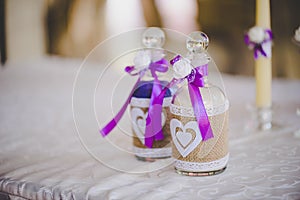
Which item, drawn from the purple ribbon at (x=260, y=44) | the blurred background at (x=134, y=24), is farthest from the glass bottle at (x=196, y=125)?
the blurred background at (x=134, y=24)

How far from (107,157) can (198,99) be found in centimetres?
30

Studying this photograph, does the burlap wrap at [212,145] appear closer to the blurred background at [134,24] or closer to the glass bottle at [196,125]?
the glass bottle at [196,125]

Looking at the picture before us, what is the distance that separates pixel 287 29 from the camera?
1934 mm

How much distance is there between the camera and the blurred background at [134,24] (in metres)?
1.96

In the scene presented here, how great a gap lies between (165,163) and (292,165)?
0.84 ft

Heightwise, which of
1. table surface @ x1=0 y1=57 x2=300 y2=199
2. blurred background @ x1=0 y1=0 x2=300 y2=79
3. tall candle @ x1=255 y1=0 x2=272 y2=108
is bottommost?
table surface @ x1=0 y1=57 x2=300 y2=199

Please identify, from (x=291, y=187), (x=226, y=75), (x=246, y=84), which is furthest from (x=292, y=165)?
(x=226, y=75)

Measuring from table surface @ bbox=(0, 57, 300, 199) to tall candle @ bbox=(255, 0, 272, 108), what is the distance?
0.17ft

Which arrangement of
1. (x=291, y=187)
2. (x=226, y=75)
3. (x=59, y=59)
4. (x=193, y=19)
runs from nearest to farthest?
1. (x=291, y=187)
2. (x=226, y=75)
3. (x=193, y=19)
4. (x=59, y=59)

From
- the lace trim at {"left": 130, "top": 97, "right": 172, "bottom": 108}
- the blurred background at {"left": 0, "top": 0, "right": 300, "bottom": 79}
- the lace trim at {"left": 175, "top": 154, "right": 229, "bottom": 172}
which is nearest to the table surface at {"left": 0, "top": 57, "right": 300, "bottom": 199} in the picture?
the lace trim at {"left": 175, "top": 154, "right": 229, "bottom": 172}

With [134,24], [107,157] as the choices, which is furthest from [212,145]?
[134,24]

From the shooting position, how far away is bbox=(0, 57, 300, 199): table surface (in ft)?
2.96

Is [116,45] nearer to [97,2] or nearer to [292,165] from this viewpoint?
[97,2]

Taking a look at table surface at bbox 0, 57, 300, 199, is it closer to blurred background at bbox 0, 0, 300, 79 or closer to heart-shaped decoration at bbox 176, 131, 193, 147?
heart-shaped decoration at bbox 176, 131, 193, 147
